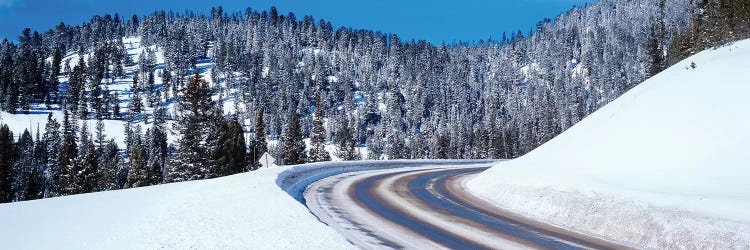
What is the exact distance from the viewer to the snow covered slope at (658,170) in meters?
9.38

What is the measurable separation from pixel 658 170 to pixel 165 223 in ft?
41.1

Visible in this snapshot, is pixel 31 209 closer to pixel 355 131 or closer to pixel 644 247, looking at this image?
pixel 644 247

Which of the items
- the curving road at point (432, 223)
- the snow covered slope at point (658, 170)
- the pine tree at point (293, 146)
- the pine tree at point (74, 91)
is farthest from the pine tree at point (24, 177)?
the pine tree at point (74, 91)

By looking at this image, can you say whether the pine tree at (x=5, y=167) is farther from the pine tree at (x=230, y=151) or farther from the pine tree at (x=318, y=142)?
the pine tree at (x=318, y=142)

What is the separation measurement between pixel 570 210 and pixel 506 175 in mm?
6583

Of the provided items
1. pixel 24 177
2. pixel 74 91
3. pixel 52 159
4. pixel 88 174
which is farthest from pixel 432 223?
pixel 74 91

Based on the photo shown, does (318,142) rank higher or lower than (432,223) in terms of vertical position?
higher

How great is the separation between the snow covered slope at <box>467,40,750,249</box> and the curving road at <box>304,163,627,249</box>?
985 millimetres

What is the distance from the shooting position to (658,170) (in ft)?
43.2

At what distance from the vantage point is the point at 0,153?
5831 centimetres

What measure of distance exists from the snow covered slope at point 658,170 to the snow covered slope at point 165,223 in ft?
20.9

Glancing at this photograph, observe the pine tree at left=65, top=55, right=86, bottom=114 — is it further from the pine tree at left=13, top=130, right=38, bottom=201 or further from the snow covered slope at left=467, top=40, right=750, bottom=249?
the snow covered slope at left=467, top=40, right=750, bottom=249

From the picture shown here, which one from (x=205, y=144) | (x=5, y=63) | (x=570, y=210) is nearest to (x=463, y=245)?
(x=570, y=210)

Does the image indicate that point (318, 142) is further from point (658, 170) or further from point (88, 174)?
point (658, 170)
